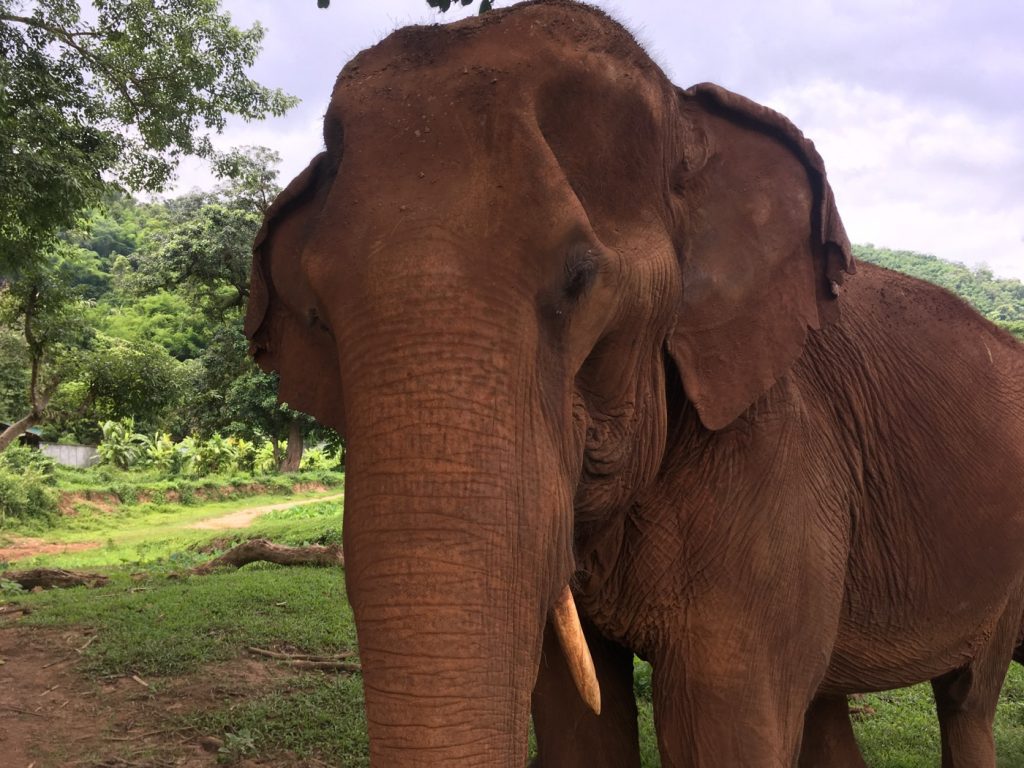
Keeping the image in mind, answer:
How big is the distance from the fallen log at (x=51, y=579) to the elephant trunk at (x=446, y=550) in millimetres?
9227

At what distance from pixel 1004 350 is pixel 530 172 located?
9.38 feet

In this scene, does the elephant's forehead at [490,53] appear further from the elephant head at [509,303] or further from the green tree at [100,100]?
the green tree at [100,100]

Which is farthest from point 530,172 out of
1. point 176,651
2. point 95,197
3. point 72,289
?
point 72,289

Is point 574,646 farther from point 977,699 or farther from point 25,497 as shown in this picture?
point 25,497

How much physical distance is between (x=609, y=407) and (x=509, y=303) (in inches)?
17.9

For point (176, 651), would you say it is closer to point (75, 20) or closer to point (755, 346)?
point (755, 346)

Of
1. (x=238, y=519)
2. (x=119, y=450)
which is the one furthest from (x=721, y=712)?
(x=119, y=450)

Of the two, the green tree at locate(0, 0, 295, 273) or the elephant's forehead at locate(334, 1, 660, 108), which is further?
the green tree at locate(0, 0, 295, 273)

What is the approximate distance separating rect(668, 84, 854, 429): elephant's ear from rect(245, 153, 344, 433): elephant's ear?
907mm

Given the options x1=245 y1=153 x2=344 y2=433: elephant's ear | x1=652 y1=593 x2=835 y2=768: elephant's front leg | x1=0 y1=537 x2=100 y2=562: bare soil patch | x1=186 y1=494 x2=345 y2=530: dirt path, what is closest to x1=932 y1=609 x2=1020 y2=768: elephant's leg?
x1=652 y1=593 x2=835 y2=768: elephant's front leg

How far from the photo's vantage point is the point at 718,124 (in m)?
2.33

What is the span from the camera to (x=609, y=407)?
192 centimetres

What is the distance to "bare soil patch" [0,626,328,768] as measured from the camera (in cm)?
415

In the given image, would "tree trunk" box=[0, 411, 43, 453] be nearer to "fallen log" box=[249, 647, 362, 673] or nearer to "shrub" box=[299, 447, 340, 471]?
"fallen log" box=[249, 647, 362, 673]
